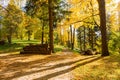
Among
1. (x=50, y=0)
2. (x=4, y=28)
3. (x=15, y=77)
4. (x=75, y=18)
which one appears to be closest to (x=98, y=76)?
(x=15, y=77)

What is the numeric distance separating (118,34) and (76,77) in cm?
2859

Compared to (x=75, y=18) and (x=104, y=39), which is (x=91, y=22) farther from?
(x=104, y=39)

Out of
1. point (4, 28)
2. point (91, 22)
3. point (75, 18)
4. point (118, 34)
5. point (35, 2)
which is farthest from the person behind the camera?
point (4, 28)

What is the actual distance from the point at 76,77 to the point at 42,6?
14721 mm

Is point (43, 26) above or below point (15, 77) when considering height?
above

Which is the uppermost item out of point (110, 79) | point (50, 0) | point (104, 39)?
point (50, 0)

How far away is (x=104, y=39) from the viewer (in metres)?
16.5

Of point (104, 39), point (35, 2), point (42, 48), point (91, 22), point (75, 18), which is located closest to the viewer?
point (104, 39)

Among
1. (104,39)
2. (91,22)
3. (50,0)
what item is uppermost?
(50,0)

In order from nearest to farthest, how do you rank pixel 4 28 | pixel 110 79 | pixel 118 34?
pixel 110 79 → pixel 118 34 → pixel 4 28

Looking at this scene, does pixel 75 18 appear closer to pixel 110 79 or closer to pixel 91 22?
pixel 91 22

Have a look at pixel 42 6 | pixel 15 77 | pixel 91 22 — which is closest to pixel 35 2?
pixel 42 6

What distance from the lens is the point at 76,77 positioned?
30.7ft

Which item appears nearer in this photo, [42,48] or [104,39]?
[104,39]
